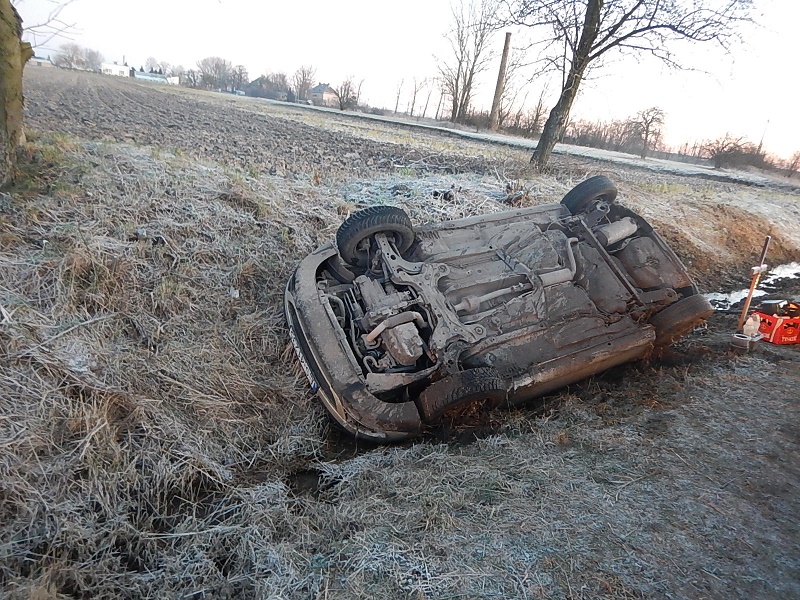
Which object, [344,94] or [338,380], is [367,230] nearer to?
[338,380]

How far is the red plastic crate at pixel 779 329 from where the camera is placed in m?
4.71

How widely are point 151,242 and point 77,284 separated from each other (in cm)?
83

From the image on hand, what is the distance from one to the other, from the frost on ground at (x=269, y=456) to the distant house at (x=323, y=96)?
5355cm

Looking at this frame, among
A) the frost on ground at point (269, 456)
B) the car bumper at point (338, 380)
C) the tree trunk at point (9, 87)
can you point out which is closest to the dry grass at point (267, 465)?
the frost on ground at point (269, 456)

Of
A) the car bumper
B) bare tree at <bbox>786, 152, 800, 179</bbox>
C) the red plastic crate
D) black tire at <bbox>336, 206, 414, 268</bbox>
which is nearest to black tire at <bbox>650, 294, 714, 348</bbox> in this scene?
the red plastic crate

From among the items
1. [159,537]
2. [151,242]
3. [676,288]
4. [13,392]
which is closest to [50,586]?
[159,537]

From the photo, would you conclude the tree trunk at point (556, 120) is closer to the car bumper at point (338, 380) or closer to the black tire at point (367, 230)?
the black tire at point (367, 230)

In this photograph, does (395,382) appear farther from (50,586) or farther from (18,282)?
(18,282)

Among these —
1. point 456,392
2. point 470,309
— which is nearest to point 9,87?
point 470,309

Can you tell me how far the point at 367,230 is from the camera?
410 cm

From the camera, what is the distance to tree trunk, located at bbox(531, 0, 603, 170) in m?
9.49

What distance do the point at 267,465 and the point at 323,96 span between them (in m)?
61.6

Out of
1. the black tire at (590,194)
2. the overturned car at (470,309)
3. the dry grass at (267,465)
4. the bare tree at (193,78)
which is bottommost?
the dry grass at (267,465)

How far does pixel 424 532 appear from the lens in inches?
100
